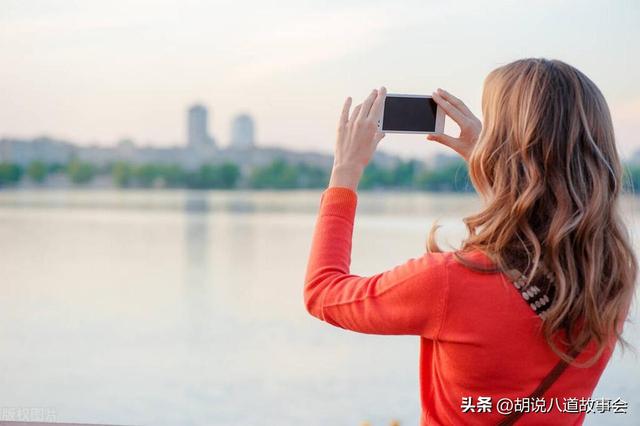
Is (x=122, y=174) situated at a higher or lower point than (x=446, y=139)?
lower

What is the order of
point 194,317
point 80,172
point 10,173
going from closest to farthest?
point 10,173 < point 80,172 < point 194,317

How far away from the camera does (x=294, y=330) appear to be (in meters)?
4.82

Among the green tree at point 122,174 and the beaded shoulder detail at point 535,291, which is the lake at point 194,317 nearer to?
the green tree at point 122,174

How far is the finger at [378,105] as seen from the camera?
0.90 m

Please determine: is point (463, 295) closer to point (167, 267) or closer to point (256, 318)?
point (256, 318)

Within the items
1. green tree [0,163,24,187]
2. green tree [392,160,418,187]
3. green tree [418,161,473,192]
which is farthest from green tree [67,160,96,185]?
green tree [418,161,473,192]

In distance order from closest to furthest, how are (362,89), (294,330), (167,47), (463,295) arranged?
(463,295) < (362,89) < (294,330) < (167,47)

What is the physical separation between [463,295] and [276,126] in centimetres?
424

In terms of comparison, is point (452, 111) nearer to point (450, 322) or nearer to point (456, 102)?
point (456, 102)

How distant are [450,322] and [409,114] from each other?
1.09 ft

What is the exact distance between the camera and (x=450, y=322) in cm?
76

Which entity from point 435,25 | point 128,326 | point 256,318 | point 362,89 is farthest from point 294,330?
point 435,25

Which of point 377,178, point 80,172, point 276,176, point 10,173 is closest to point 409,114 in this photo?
point 377,178

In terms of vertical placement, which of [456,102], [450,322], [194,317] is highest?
[456,102]
